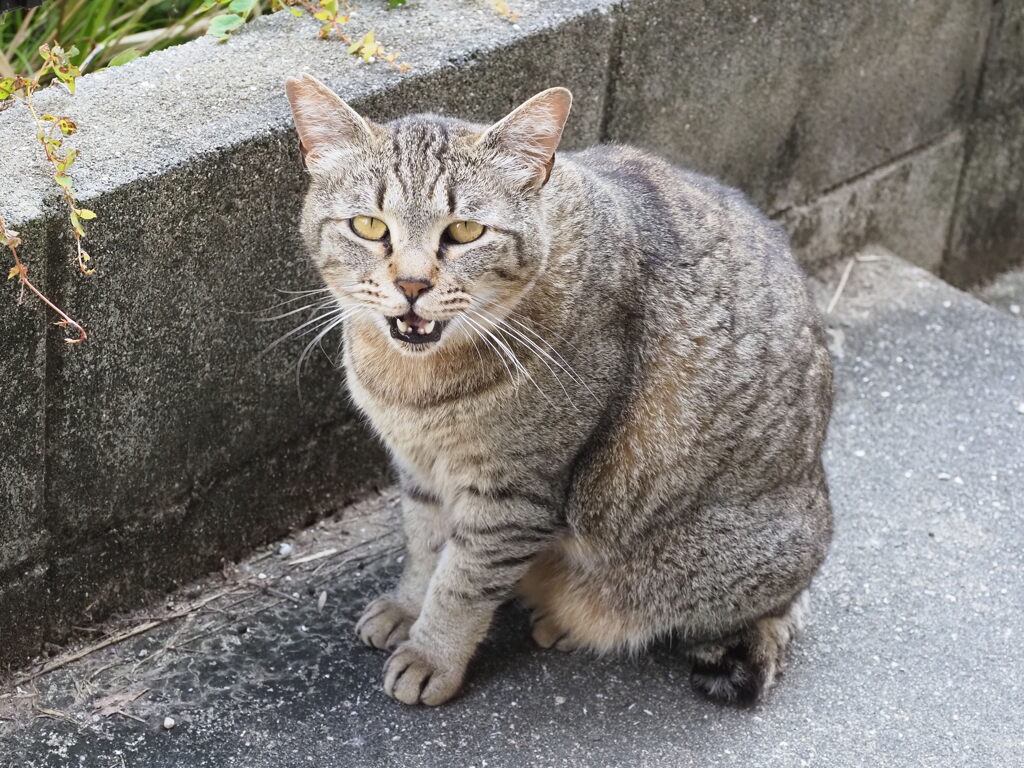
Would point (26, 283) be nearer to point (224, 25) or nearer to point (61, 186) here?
point (61, 186)

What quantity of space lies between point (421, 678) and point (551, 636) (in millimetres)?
389

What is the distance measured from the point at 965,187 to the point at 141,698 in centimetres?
383

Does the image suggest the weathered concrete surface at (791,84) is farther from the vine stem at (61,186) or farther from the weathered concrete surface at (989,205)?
the vine stem at (61,186)

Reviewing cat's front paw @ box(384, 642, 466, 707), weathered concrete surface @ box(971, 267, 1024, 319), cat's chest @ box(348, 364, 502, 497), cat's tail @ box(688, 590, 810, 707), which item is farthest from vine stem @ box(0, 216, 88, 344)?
weathered concrete surface @ box(971, 267, 1024, 319)

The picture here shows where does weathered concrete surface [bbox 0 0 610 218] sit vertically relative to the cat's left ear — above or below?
below

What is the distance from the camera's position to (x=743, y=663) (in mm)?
3256

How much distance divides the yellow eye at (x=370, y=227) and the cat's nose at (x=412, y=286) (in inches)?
5.2

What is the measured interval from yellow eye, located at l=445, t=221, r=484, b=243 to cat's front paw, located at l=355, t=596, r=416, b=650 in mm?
1081

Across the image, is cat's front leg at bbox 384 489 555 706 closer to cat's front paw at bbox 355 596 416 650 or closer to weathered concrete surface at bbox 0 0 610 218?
cat's front paw at bbox 355 596 416 650

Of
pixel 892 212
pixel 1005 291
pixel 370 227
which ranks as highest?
pixel 370 227

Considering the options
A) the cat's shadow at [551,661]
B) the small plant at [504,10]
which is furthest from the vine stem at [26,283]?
the small plant at [504,10]

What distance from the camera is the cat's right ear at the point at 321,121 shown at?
8.93ft

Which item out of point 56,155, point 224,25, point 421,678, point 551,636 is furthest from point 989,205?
point 56,155

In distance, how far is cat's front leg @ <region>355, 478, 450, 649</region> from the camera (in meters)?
3.30
